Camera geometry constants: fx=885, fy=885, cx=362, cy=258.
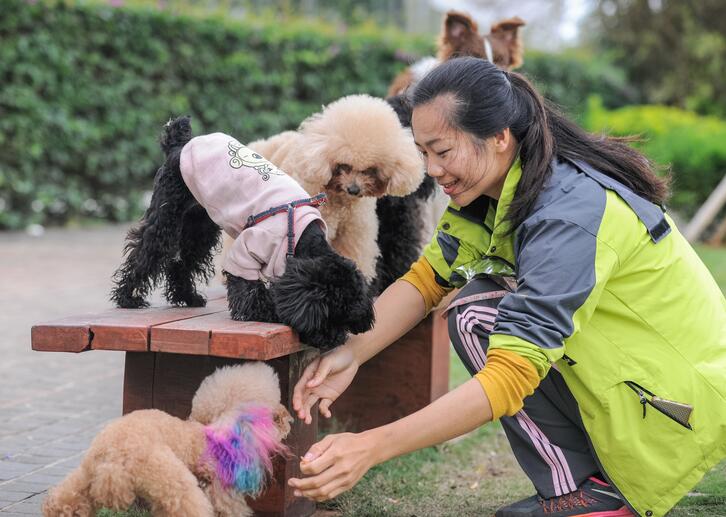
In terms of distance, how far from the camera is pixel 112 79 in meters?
9.88

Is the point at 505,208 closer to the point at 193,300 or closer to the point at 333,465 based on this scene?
the point at 333,465

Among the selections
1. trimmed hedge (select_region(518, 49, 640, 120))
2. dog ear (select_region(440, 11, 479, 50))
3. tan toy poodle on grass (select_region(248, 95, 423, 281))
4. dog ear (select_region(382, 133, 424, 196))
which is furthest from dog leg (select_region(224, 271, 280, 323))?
trimmed hedge (select_region(518, 49, 640, 120))

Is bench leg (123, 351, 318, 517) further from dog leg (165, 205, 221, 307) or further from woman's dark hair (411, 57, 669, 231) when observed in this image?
woman's dark hair (411, 57, 669, 231)

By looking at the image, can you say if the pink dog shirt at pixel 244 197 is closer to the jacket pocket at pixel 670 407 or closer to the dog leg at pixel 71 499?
the dog leg at pixel 71 499

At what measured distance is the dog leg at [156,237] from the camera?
8.64 feet

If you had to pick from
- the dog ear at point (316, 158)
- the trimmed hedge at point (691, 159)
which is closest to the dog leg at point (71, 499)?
the dog ear at point (316, 158)

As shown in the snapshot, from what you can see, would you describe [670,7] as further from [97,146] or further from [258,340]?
[258,340]

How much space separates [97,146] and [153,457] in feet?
28.4

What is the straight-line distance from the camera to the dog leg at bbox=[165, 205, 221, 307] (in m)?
2.79

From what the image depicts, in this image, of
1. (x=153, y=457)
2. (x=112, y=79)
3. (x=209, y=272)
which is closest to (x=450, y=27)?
(x=209, y=272)

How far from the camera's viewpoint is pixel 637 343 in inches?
92.5

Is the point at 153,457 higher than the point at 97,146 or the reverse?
higher

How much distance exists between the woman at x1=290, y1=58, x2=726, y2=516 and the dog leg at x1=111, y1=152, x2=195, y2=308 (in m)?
0.63

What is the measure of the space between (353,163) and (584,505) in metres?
1.36
